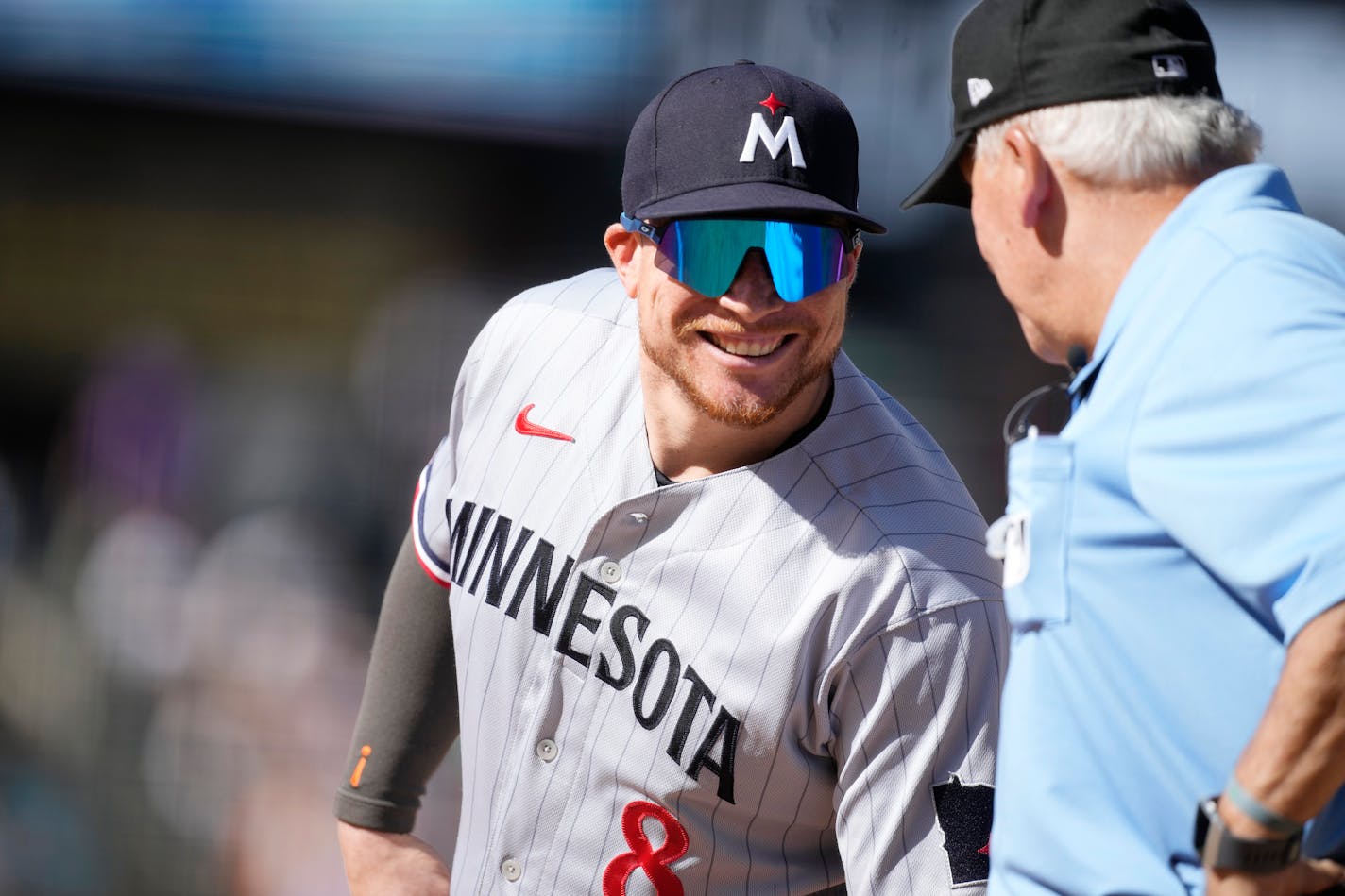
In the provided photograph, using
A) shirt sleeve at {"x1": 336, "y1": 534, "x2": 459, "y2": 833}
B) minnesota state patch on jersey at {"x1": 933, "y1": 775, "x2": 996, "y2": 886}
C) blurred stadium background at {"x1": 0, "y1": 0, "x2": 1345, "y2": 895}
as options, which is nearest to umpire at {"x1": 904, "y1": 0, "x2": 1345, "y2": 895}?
minnesota state patch on jersey at {"x1": 933, "y1": 775, "x2": 996, "y2": 886}

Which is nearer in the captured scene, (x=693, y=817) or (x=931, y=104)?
(x=693, y=817)

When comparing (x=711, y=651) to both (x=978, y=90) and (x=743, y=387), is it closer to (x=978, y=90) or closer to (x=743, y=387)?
(x=743, y=387)

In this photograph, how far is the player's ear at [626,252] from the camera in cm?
206

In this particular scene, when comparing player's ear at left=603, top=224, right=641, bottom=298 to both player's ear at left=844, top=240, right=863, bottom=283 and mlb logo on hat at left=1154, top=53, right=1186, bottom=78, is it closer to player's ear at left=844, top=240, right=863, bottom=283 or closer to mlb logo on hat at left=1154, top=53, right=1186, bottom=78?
Result: player's ear at left=844, top=240, right=863, bottom=283

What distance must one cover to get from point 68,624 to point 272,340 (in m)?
1.18

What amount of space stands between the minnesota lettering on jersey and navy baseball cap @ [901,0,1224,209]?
32.5 inches

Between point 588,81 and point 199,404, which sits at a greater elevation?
point 588,81

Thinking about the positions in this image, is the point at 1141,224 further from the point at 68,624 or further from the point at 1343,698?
the point at 68,624

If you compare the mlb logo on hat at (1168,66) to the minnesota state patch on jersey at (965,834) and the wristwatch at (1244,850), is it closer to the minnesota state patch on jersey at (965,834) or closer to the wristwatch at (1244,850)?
the wristwatch at (1244,850)

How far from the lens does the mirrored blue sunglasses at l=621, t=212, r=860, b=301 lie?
1.88 metres

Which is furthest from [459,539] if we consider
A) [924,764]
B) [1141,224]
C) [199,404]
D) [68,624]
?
[68,624]

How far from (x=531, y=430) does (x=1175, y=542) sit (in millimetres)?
1156

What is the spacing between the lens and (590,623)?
2016 millimetres

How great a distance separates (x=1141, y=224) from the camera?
1391 millimetres
